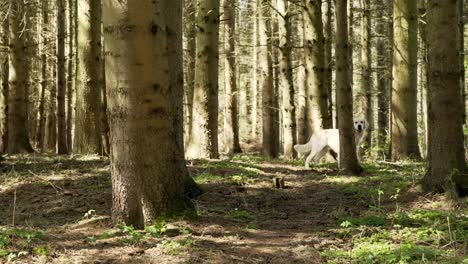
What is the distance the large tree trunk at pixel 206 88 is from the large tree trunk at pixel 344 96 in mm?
2882

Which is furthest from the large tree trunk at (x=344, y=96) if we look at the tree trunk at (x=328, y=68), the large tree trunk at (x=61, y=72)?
the large tree trunk at (x=61, y=72)

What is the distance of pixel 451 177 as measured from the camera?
7188mm

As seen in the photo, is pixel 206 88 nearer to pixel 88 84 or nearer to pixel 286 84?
pixel 88 84

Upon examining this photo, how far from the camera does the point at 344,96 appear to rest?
404 inches

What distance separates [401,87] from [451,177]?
6937mm

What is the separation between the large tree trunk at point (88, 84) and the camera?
11266mm

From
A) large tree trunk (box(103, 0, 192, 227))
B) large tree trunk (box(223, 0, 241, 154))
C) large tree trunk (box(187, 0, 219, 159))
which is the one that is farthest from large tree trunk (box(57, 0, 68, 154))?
large tree trunk (box(103, 0, 192, 227))

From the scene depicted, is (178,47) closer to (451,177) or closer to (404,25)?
(451,177)

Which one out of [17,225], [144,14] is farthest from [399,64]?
[17,225]

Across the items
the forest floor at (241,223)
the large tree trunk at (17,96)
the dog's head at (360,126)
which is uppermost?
the large tree trunk at (17,96)

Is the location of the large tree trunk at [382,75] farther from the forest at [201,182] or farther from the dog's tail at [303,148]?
the dog's tail at [303,148]

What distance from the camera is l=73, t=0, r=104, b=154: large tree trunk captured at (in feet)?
37.0

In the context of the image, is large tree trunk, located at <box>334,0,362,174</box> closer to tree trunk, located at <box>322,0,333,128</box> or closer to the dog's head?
the dog's head

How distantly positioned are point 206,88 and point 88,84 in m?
2.57
